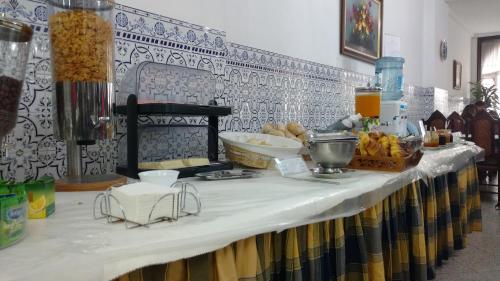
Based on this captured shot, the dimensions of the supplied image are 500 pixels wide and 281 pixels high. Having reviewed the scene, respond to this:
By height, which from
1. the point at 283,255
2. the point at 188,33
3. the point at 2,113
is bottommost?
the point at 283,255

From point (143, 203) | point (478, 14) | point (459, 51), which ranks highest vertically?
point (478, 14)

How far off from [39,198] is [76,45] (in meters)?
0.40

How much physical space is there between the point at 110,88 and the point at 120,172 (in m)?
0.28

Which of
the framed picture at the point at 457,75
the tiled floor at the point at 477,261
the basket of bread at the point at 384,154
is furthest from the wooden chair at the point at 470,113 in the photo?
the basket of bread at the point at 384,154

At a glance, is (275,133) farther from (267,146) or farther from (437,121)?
(437,121)

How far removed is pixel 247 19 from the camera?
1.82 meters

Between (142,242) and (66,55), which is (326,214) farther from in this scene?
(66,55)

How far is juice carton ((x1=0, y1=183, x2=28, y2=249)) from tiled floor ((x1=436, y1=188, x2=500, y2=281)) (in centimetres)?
188

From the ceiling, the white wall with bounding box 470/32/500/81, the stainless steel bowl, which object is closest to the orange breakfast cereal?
the stainless steel bowl

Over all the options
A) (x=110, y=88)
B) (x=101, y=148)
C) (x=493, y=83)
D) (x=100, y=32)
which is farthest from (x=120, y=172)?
(x=493, y=83)

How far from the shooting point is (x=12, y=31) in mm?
590

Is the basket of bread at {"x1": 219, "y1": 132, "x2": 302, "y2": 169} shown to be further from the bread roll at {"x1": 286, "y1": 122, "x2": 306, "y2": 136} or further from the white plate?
the bread roll at {"x1": 286, "y1": 122, "x2": 306, "y2": 136}

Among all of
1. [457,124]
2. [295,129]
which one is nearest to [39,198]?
[295,129]

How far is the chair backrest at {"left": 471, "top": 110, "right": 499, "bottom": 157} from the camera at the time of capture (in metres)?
3.69
